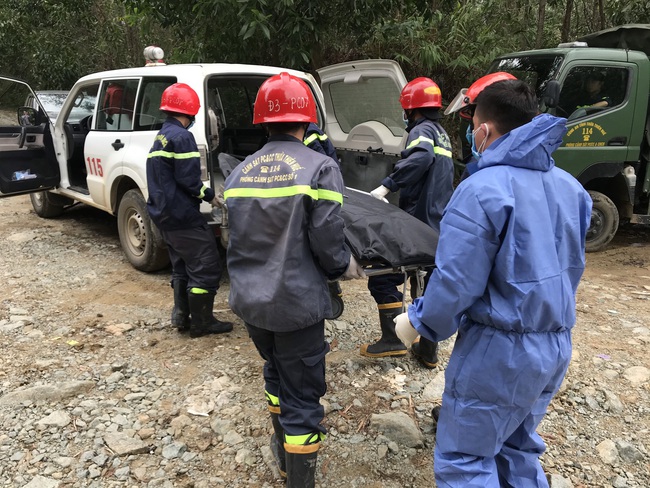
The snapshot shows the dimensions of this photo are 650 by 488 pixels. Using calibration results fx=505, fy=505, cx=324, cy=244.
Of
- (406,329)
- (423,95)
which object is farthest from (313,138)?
(406,329)

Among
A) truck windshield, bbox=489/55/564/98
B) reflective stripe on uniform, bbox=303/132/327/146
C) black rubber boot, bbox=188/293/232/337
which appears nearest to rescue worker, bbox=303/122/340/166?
reflective stripe on uniform, bbox=303/132/327/146

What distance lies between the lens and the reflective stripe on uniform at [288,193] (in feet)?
6.55

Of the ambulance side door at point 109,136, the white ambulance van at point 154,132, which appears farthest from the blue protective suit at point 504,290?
the ambulance side door at point 109,136

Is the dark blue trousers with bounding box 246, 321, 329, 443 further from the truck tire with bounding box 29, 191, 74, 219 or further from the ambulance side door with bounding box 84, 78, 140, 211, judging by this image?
the truck tire with bounding box 29, 191, 74, 219

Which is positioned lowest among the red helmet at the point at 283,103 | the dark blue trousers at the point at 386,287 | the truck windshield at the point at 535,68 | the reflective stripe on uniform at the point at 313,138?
the dark blue trousers at the point at 386,287

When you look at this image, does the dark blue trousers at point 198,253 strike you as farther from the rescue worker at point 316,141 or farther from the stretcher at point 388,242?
the stretcher at point 388,242

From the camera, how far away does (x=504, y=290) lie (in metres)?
1.68

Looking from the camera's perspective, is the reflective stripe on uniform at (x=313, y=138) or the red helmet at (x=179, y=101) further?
the reflective stripe on uniform at (x=313, y=138)

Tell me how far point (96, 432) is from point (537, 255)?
244 centimetres

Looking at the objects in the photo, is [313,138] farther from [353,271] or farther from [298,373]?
[298,373]

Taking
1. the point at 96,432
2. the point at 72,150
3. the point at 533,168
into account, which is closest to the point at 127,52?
the point at 72,150

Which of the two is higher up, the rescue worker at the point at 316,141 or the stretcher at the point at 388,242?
the rescue worker at the point at 316,141

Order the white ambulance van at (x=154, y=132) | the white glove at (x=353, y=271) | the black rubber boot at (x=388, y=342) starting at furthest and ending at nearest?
the white ambulance van at (x=154, y=132), the black rubber boot at (x=388, y=342), the white glove at (x=353, y=271)

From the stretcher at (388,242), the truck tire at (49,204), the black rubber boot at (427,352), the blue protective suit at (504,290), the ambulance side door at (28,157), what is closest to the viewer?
the blue protective suit at (504,290)
